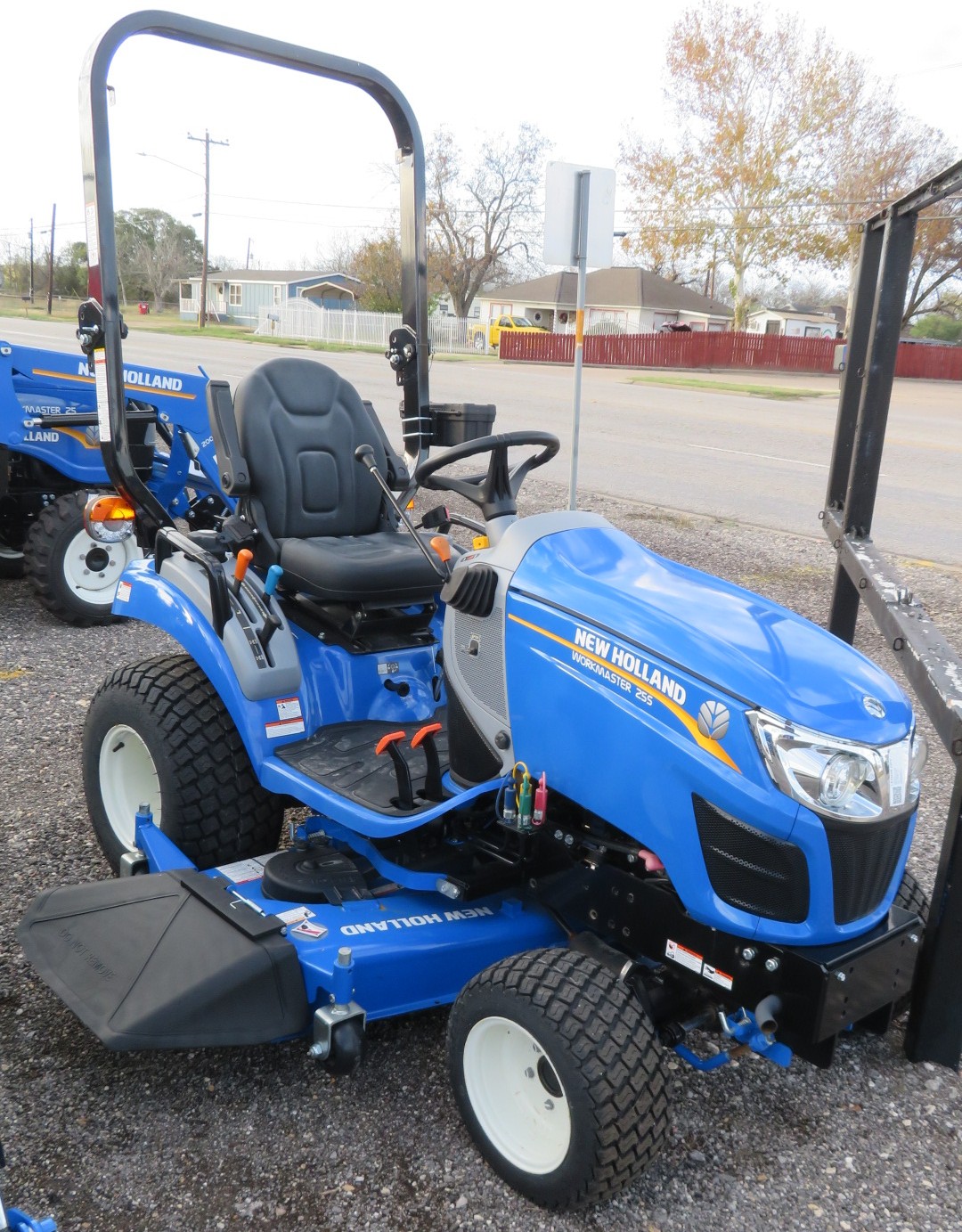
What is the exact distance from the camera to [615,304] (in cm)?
5256

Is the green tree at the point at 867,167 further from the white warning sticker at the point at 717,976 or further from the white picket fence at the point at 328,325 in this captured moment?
the white warning sticker at the point at 717,976

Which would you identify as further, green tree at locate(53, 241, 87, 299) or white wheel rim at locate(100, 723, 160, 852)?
green tree at locate(53, 241, 87, 299)

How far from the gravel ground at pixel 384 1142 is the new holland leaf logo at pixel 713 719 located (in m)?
0.74

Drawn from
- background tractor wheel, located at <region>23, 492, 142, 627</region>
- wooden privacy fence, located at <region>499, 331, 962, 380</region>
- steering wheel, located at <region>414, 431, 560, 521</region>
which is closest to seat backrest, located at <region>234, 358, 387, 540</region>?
steering wheel, located at <region>414, 431, 560, 521</region>

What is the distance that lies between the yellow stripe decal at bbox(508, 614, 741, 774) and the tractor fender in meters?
0.88

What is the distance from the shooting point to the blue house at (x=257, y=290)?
6166 centimetres

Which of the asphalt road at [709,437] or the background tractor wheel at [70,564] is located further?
the asphalt road at [709,437]

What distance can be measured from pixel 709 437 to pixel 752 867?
499 inches

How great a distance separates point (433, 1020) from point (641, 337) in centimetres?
3215

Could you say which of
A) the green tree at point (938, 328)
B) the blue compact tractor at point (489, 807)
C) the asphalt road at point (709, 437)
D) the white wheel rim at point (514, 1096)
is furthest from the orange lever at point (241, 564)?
the green tree at point (938, 328)

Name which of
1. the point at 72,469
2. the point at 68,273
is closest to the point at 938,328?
the point at 68,273

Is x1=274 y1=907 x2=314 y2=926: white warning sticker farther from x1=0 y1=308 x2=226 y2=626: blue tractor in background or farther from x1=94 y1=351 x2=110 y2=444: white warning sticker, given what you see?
x1=0 y1=308 x2=226 y2=626: blue tractor in background

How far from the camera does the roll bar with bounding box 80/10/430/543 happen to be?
111 inches

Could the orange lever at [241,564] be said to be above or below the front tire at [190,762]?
above
